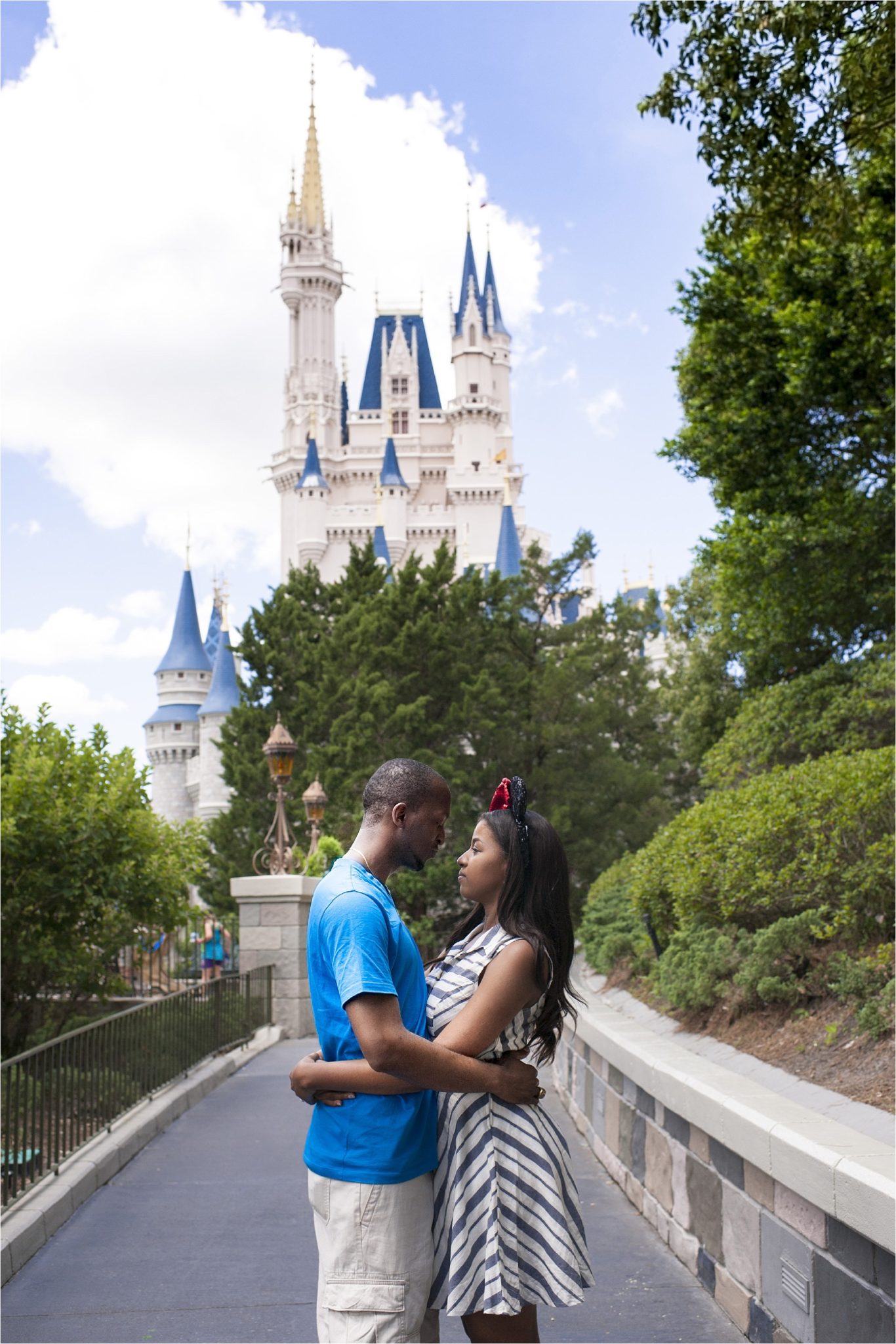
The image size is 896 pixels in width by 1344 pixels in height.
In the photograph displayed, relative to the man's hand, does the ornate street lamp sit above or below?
above

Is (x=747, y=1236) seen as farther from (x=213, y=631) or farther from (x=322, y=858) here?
(x=213, y=631)

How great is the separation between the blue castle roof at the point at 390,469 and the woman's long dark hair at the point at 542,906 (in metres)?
85.7

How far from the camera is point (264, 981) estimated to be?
15.3 metres

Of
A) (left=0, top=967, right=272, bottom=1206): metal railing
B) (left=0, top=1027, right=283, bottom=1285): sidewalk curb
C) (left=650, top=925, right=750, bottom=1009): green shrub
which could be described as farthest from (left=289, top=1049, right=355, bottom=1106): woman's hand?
(left=650, top=925, right=750, bottom=1009): green shrub

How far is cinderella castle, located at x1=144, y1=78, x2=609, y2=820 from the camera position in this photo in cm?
8488

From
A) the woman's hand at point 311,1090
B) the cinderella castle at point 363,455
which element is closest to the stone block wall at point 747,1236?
the woman's hand at point 311,1090

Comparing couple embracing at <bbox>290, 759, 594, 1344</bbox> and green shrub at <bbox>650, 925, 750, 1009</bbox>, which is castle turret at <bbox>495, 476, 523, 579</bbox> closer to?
green shrub at <bbox>650, 925, 750, 1009</bbox>

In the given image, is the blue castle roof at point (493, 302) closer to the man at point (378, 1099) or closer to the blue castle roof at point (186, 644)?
the blue castle roof at point (186, 644)

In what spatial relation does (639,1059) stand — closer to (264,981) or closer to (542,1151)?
(542,1151)

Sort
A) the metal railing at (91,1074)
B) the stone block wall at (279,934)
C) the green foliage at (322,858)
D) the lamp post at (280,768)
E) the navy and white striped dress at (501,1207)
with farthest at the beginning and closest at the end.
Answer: the green foliage at (322,858), the lamp post at (280,768), the stone block wall at (279,934), the metal railing at (91,1074), the navy and white striped dress at (501,1207)

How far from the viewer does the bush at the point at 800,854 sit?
737cm

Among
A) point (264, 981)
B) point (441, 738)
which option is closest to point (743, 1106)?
point (264, 981)

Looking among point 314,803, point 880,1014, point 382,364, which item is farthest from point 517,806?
point 382,364

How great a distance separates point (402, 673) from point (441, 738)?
2176 mm
